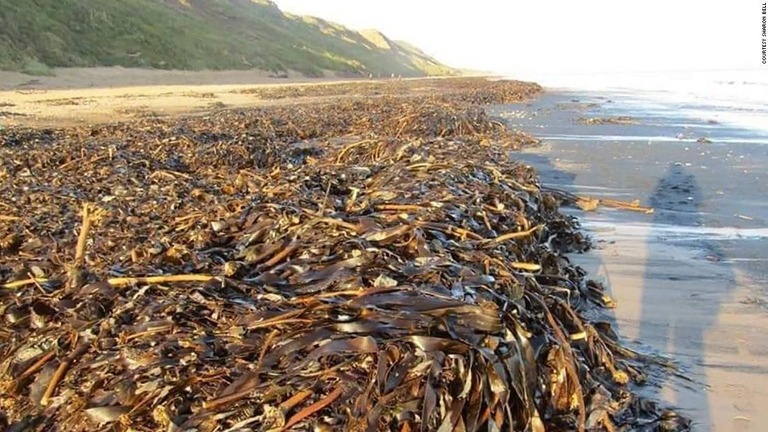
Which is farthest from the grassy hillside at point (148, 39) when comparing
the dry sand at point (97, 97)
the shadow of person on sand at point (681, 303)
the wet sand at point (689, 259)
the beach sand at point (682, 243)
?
the shadow of person on sand at point (681, 303)

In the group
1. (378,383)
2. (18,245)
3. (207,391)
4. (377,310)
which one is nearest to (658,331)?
(377,310)

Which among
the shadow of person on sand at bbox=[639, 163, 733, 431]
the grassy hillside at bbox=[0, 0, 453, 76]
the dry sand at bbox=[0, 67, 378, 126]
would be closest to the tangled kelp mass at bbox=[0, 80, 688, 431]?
the shadow of person on sand at bbox=[639, 163, 733, 431]

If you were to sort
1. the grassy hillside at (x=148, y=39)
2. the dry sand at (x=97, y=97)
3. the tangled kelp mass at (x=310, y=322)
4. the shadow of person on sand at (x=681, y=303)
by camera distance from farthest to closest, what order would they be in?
the grassy hillside at (x=148, y=39) → the dry sand at (x=97, y=97) → the shadow of person on sand at (x=681, y=303) → the tangled kelp mass at (x=310, y=322)

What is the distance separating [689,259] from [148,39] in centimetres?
3185

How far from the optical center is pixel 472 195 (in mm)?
3508

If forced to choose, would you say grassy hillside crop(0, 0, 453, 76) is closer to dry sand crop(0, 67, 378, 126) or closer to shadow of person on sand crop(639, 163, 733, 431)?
dry sand crop(0, 67, 378, 126)

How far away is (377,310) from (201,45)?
3735 centimetres

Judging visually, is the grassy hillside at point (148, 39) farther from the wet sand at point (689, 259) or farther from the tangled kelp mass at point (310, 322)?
the tangled kelp mass at point (310, 322)

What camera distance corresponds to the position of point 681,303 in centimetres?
330

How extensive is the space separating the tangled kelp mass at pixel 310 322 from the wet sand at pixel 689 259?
0.80 feet

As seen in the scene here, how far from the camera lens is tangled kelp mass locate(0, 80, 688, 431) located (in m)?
1.66

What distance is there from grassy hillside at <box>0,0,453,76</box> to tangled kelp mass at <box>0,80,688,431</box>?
21334 mm

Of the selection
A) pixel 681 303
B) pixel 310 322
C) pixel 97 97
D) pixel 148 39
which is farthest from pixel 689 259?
pixel 148 39

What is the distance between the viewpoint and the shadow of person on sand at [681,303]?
238cm
